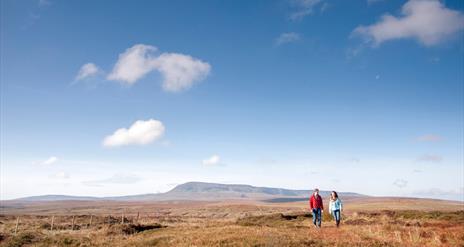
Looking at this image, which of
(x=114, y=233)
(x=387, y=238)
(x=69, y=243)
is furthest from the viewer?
(x=114, y=233)

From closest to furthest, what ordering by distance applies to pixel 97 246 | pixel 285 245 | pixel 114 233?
pixel 285 245 → pixel 97 246 → pixel 114 233

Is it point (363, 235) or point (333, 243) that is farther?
point (363, 235)

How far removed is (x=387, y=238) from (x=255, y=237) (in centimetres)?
631

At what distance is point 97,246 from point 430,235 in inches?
730

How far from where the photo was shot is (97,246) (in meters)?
24.2

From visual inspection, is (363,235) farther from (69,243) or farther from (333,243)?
(69,243)

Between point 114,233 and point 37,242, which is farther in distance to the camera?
point 114,233

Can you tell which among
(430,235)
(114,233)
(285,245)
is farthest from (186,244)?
(114,233)

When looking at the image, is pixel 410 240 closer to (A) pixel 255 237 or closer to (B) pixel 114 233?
(A) pixel 255 237

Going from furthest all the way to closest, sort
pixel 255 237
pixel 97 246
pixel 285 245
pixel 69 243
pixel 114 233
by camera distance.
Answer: pixel 114 233, pixel 69 243, pixel 97 246, pixel 255 237, pixel 285 245

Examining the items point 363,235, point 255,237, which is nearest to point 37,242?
point 255,237

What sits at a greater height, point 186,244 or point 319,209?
point 319,209

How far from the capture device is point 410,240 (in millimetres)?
18484

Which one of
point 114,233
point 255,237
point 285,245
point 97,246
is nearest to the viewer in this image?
point 285,245
